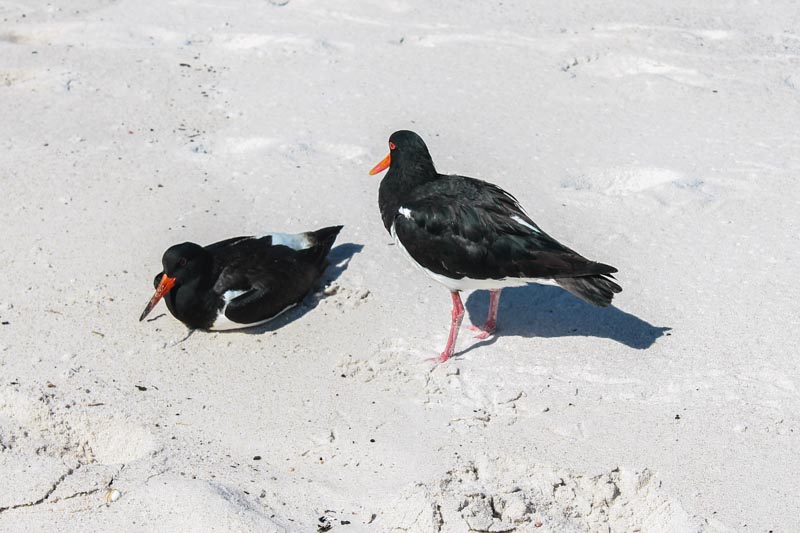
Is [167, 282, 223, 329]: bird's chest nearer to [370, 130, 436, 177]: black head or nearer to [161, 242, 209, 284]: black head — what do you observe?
[161, 242, 209, 284]: black head

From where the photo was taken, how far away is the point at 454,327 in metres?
5.71

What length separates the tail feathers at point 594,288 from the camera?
5277mm

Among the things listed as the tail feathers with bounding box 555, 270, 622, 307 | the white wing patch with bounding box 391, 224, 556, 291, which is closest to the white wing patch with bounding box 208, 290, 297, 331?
the white wing patch with bounding box 391, 224, 556, 291

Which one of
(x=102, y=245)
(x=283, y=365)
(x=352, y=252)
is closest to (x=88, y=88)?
(x=102, y=245)

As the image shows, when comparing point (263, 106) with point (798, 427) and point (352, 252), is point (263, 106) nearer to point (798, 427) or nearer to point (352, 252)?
point (352, 252)

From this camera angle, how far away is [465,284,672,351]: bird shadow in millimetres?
5867

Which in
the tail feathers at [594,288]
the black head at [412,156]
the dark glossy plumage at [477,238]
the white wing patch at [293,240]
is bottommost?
the white wing patch at [293,240]

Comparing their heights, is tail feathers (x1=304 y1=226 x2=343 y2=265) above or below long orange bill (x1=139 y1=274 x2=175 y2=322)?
above

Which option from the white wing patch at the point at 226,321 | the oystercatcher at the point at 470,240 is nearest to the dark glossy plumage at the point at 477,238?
the oystercatcher at the point at 470,240

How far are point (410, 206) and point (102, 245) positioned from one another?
7.75 feet

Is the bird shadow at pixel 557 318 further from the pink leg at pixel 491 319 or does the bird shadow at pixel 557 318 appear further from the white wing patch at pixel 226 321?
the white wing patch at pixel 226 321

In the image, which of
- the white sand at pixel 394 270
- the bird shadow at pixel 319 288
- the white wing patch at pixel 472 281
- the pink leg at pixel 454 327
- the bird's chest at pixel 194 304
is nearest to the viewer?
the white sand at pixel 394 270

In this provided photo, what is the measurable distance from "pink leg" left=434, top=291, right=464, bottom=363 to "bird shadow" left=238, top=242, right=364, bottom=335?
1.00 m

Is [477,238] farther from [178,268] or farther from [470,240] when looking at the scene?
[178,268]
